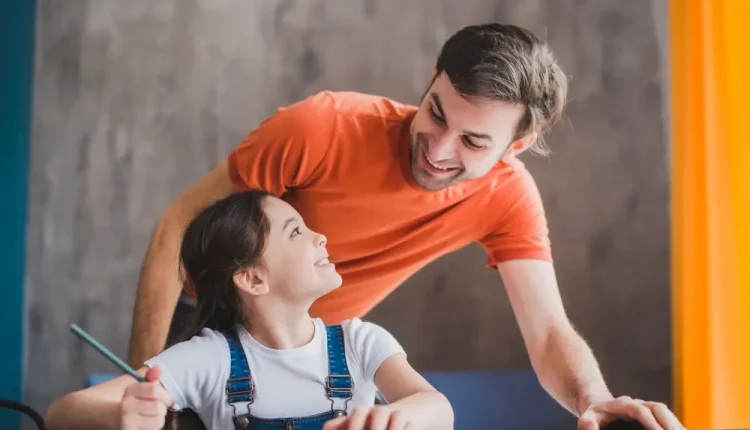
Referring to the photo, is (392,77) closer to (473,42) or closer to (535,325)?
(473,42)

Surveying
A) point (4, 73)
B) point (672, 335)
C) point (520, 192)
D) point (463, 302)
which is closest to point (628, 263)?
point (672, 335)

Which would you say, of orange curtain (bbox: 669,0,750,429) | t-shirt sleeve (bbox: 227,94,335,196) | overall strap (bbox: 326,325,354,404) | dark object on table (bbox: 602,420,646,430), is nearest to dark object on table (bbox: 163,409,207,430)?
overall strap (bbox: 326,325,354,404)

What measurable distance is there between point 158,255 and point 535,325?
0.53 meters

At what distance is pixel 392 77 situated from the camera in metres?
1.39

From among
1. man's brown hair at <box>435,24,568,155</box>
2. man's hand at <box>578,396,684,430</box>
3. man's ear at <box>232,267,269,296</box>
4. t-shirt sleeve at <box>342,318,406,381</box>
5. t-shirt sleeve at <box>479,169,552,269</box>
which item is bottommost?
man's hand at <box>578,396,684,430</box>

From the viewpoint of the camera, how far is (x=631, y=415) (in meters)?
0.81

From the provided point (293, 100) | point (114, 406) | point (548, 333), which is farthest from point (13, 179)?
point (548, 333)

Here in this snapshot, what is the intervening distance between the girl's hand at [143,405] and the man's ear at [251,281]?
17cm

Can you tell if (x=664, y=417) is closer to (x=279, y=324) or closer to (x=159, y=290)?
(x=279, y=324)

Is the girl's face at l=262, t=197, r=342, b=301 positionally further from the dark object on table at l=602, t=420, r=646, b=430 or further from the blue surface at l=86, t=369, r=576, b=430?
the blue surface at l=86, t=369, r=576, b=430

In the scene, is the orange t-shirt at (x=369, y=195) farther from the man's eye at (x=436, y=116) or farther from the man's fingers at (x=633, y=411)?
the man's fingers at (x=633, y=411)

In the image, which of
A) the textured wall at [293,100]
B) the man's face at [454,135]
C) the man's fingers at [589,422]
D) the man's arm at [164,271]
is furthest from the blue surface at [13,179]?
the man's fingers at [589,422]

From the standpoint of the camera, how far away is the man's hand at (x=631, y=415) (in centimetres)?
79

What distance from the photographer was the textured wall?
1229 millimetres
